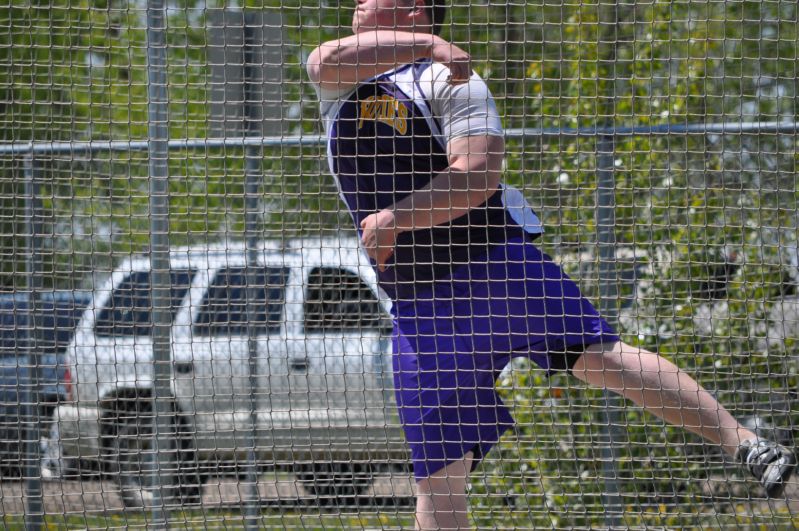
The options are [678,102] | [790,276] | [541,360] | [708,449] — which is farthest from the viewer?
[678,102]

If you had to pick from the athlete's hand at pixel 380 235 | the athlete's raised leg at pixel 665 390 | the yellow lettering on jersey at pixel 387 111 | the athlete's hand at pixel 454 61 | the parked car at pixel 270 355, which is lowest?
the parked car at pixel 270 355

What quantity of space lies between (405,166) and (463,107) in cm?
28

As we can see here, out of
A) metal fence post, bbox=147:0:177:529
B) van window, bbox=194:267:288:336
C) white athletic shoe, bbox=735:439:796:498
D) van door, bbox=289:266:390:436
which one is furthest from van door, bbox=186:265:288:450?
white athletic shoe, bbox=735:439:796:498

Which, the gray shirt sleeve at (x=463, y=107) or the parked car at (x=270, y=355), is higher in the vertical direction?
the gray shirt sleeve at (x=463, y=107)

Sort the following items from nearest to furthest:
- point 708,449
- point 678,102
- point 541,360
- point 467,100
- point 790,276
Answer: point 467,100
point 541,360
point 790,276
point 708,449
point 678,102

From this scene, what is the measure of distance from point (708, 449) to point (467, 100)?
230 cm

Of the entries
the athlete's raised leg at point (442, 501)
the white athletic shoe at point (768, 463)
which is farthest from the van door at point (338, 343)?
the white athletic shoe at point (768, 463)

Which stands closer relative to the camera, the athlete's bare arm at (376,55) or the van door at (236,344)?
the athlete's bare arm at (376,55)

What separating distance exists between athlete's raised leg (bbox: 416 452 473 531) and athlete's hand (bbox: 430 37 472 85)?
106 cm

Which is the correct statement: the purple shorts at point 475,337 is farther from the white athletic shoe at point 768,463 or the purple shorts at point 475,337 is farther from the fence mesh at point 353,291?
the fence mesh at point 353,291

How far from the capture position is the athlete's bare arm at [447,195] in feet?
8.50

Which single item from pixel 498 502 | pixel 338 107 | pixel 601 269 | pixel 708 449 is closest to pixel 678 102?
pixel 601 269

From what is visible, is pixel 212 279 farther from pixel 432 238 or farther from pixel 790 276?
pixel 790 276

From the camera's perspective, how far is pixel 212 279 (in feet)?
14.4
